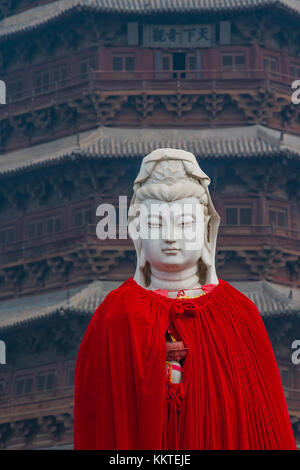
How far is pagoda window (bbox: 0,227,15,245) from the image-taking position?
33531 millimetres

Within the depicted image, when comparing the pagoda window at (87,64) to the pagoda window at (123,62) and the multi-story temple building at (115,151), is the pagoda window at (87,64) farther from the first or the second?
the pagoda window at (123,62)

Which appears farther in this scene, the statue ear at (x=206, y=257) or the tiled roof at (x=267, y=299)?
the tiled roof at (x=267, y=299)

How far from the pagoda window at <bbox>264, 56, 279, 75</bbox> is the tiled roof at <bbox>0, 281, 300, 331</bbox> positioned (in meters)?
5.69

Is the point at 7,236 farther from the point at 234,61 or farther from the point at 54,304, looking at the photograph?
the point at 234,61

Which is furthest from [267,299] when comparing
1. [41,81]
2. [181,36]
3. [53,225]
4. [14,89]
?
[14,89]

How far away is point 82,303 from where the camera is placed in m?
29.8

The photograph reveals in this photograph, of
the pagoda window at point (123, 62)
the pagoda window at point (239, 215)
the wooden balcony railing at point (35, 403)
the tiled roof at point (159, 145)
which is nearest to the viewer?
the wooden balcony railing at point (35, 403)

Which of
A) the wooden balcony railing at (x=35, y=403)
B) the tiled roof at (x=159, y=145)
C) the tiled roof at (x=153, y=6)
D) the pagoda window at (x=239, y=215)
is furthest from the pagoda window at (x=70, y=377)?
the tiled roof at (x=153, y=6)

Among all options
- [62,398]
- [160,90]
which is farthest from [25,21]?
[62,398]

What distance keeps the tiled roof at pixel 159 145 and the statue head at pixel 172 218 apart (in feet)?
67.7

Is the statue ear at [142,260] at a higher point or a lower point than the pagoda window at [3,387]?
lower

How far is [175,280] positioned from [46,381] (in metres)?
21.2

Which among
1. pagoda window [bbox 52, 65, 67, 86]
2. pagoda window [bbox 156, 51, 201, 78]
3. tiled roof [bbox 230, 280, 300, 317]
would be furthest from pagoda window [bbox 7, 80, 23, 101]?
tiled roof [bbox 230, 280, 300, 317]

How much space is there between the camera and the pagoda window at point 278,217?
105 ft
